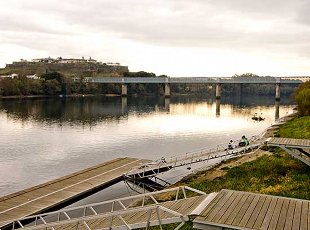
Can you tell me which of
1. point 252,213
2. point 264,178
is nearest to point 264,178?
point 264,178

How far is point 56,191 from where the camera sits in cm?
3634

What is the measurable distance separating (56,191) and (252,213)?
2516 centimetres

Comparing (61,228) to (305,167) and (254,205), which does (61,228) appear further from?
(305,167)

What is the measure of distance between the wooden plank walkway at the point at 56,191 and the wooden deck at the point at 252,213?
1825cm

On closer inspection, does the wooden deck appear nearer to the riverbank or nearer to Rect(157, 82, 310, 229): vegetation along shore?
Rect(157, 82, 310, 229): vegetation along shore

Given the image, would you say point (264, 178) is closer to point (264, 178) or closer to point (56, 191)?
point (264, 178)

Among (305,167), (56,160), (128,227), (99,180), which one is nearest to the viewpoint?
(128,227)

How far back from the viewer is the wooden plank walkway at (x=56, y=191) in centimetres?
3130

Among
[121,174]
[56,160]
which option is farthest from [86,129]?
[121,174]

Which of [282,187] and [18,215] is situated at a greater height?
[282,187]

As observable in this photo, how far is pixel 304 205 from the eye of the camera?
16469 millimetres

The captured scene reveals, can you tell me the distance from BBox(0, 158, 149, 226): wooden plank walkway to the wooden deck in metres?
18.3

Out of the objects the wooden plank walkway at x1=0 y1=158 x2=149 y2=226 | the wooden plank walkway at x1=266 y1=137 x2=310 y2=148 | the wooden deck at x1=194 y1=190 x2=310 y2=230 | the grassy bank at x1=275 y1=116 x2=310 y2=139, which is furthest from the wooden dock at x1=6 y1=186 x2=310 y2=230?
the grassy bank at x1=275 y1=116 x2=310 y2=139

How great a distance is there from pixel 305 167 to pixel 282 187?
25.8 feet
